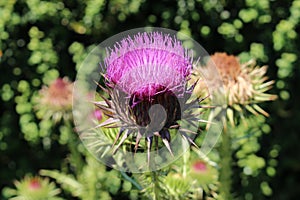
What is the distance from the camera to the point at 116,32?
2.93 meters

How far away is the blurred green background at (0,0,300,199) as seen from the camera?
275cm

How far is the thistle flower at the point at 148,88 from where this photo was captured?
1.44 m

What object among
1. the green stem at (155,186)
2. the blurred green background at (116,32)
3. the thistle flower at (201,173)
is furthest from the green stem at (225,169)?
the blurred green background at (116,32)

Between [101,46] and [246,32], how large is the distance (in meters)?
0.73

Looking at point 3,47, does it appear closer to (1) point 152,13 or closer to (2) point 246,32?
(1) point 152,13

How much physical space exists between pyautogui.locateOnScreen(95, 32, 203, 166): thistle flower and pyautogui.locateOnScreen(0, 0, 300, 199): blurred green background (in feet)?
4.25

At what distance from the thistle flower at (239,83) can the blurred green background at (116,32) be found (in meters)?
0.60

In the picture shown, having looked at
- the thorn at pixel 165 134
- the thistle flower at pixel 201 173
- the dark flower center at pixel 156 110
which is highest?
the dark flower center at pixel 156 110

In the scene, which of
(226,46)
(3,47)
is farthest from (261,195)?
(3,47)

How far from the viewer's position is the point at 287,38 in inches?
106

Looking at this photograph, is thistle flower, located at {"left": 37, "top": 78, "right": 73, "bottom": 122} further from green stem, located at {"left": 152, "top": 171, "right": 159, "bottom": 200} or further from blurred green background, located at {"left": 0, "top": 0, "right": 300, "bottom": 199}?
green stem, located at {"left": 152, "top": 171, "right": 159, "bottom": 200}

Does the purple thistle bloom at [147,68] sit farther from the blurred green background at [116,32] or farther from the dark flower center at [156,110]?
the blurred green background at [116,32]

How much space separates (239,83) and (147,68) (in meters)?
0.70

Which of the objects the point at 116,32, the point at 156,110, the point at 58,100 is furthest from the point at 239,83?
the point at 116,32
